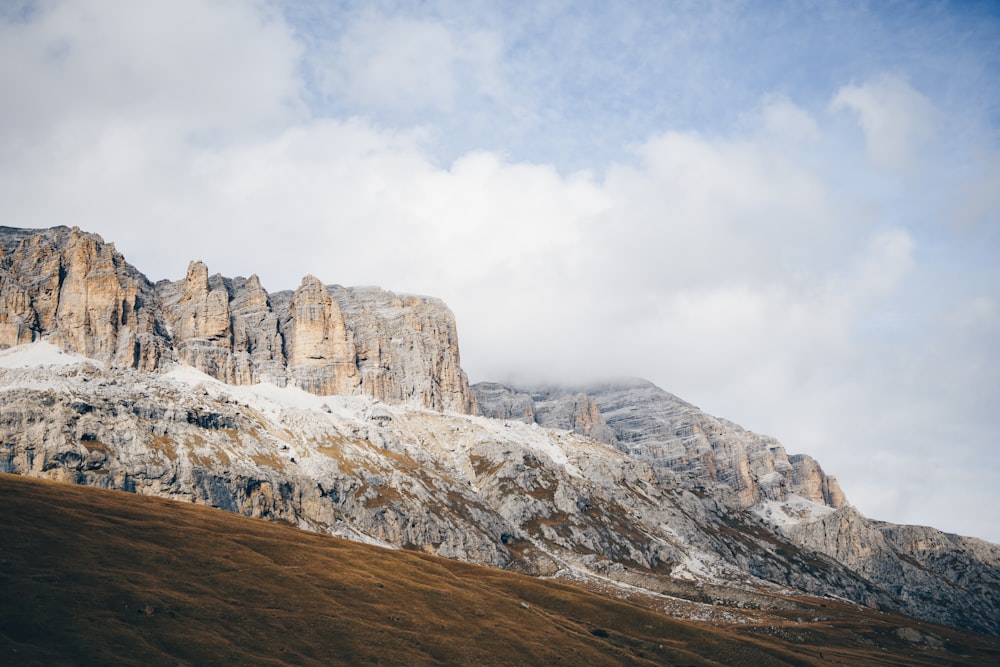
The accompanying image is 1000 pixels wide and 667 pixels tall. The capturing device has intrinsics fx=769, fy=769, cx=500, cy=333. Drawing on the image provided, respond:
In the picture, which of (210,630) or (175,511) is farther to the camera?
(175,511)

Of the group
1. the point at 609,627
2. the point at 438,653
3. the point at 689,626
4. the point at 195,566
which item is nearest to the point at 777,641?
the point at 689,626

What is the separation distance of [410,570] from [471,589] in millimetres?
11459

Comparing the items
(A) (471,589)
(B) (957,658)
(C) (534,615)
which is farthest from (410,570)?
(B) (957,658)

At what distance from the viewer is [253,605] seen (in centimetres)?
9212

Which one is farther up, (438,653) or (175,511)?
(175,511)

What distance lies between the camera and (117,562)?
94.4 metres

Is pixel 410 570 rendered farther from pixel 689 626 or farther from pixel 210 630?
pixel 210 630

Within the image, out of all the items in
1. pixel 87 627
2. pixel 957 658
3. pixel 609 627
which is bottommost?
pixel 957 658

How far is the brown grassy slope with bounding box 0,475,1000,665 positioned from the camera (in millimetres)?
74188

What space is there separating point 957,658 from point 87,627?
209938mm

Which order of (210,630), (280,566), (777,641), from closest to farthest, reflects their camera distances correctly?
(210,630) < (280,566) < (777,641)

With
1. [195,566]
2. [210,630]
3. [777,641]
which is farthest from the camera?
[777,641]

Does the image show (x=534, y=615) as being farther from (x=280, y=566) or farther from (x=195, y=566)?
(x=195, y=566)

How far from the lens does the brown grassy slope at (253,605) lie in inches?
2921
